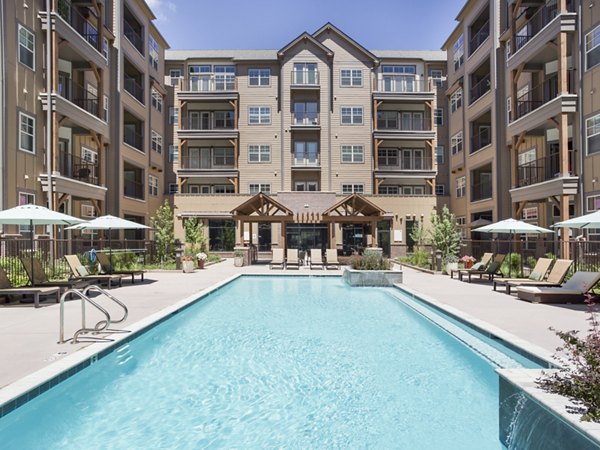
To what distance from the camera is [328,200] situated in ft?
97.8

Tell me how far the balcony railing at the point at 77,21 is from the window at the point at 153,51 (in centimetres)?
829

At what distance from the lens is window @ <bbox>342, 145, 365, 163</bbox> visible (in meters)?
36.1

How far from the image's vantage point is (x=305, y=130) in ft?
119

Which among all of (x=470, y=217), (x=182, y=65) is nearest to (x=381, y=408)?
(x=470, y=217)

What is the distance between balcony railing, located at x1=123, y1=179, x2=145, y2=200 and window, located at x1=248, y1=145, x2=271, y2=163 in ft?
30.5

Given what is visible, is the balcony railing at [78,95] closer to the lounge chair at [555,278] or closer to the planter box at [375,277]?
the planter box at [375,277]

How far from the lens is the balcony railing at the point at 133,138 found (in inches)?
1208

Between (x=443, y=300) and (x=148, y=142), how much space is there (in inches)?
1101

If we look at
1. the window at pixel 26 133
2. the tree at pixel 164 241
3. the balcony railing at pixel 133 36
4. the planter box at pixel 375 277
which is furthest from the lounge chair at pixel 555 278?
the balcony railing at pixel 133 36

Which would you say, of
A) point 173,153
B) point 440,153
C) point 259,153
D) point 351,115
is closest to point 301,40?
point 351,115

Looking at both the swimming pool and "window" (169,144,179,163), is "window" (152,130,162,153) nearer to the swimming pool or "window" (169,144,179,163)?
"window" (169,144,179,163)

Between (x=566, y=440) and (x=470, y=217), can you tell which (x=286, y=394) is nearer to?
(x=566, y=440)

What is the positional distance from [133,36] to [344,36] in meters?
17.3

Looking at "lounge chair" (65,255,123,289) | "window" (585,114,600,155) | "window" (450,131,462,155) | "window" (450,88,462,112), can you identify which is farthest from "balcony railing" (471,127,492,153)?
"lounge chair" (65,255,123,289)
